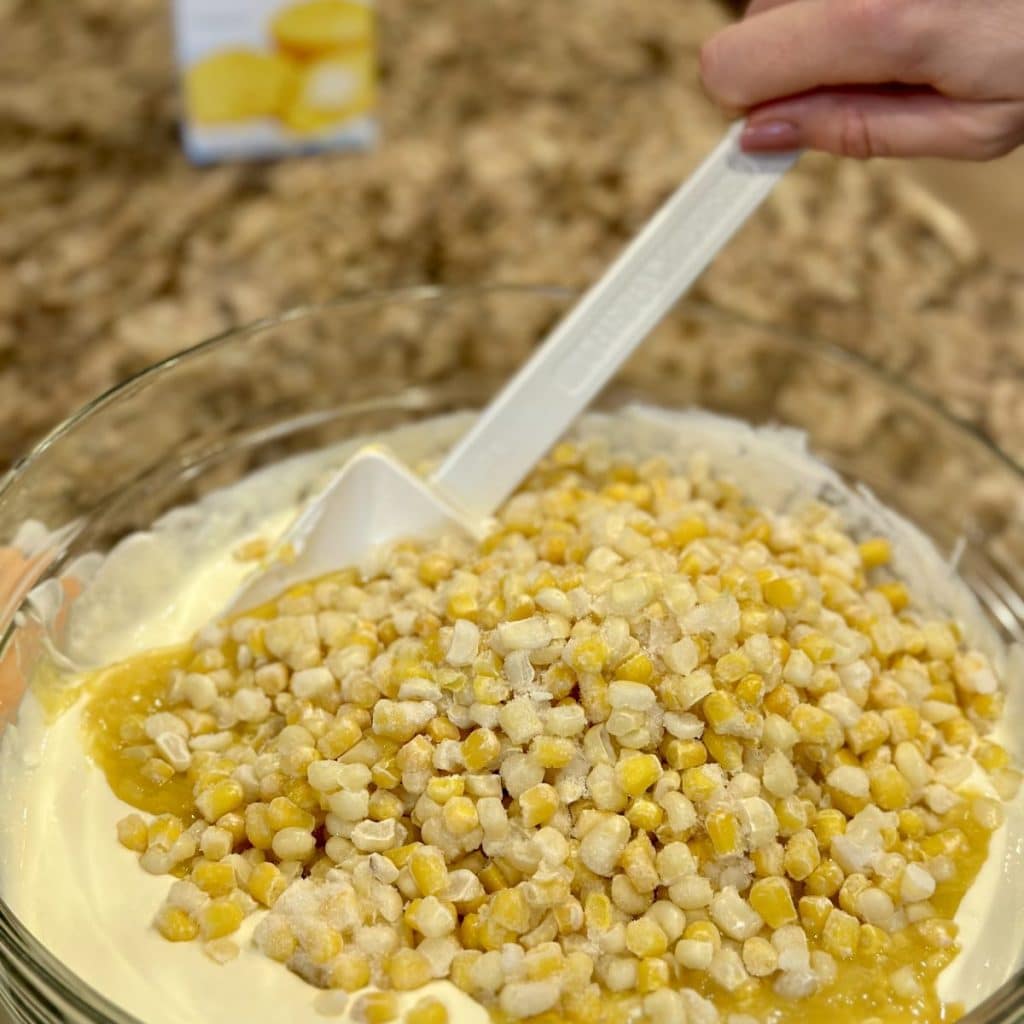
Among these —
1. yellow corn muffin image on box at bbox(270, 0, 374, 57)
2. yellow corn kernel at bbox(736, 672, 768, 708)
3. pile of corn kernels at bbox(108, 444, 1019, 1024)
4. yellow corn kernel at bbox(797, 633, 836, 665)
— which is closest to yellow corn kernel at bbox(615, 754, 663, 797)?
pile of corn kernels at bbox(108, 444, 1019, 1024)

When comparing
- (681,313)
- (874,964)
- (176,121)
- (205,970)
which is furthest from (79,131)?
(874,964)

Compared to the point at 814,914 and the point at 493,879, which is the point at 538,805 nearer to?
the point at 493,879

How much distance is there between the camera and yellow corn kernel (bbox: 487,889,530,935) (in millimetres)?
Answer: 993

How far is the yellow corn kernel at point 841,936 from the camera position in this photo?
103 cm

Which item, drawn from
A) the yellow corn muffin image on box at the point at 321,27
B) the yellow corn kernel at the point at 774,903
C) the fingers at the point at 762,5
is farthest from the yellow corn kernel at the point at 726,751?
the yellow corn muffin image on box at the point at 321,27

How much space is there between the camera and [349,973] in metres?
0.97

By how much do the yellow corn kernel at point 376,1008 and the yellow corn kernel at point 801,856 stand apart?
363 mm

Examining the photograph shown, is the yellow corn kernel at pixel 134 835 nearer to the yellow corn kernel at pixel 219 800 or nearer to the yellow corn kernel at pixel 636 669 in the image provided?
the yellow corn kernel at pixel 219 800

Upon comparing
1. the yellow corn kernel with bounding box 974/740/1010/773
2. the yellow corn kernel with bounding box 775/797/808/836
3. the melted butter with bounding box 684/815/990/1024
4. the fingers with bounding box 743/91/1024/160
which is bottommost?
the melted butter with bounding box 684/815/990/1024

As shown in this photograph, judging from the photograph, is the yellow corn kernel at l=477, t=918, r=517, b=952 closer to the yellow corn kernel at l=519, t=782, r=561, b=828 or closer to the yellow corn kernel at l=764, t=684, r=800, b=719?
the yellow corn kernel at l=519, t=782, r=561, b=828

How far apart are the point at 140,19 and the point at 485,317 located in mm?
1316

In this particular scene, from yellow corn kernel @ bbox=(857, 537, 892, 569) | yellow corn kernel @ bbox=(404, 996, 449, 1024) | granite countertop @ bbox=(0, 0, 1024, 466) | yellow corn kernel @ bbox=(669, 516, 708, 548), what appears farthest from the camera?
granite countertop @ bbox=(0, 0, 1024, 466)

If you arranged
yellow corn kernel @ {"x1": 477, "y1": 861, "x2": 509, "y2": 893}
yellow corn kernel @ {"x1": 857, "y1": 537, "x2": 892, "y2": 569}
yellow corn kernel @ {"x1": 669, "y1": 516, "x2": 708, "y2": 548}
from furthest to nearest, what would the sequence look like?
yellow corn kernel @ {"x1": 857, "y1": 537, "x2": 892, "y2": 569}
yellow corn kernel @ {"x1": 669, "y1": 516, "x2": 708, "y2": 548}
yellow corn kernel @ {"x1": 477, "y1": 861, "x2": 509, "y2": 893}

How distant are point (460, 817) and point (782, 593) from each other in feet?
1.30
